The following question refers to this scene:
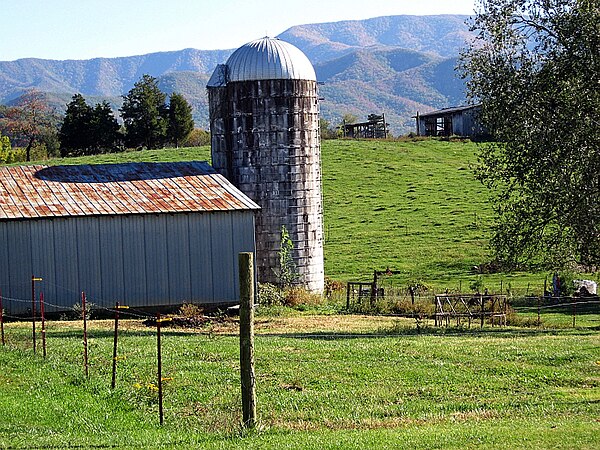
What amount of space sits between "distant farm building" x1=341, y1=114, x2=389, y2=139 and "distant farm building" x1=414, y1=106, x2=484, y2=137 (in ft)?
11.3

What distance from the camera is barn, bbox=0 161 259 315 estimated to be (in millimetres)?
28047

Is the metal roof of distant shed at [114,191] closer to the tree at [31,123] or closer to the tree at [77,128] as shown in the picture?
the tree at [77,128]

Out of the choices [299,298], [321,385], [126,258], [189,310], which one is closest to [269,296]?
[299,298]

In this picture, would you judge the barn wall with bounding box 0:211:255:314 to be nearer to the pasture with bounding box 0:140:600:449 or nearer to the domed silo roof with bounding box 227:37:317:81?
the pasture with bounding box 0:140:600:449

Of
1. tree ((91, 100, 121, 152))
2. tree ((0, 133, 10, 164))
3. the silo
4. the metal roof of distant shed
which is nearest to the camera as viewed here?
the metal roof of distant shed

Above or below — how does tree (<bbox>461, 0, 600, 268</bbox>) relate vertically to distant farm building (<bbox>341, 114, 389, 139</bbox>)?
below

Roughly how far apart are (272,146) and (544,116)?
11.4 meters

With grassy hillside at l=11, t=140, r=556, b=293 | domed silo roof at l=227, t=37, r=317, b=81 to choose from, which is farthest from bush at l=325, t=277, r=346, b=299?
domed silo roof at l=227, t=37, r=317, b=81

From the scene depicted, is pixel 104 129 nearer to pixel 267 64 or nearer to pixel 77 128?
pixel 77 128

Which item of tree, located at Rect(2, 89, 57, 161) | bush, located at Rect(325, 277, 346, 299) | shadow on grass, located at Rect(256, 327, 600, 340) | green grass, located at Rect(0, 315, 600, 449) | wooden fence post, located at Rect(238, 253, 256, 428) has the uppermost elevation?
tree, located at Rect(2, 89, 57, 161)

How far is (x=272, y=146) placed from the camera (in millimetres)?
33781

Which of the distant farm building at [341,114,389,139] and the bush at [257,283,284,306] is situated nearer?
the bush at [257,283,284,306]

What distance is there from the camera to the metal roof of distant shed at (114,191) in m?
28.9

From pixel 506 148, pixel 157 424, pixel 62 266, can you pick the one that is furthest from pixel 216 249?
pixel 157 424
